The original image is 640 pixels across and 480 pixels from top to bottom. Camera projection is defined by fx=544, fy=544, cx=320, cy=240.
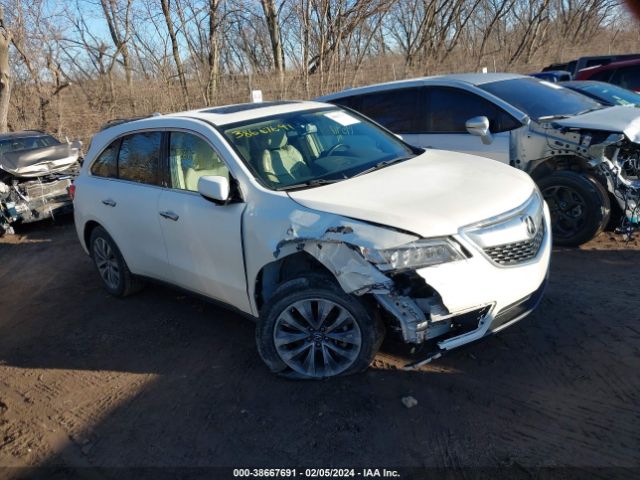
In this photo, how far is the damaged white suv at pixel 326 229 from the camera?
309cm

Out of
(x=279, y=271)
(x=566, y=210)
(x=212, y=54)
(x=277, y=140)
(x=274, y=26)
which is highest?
(x=274, y=26)

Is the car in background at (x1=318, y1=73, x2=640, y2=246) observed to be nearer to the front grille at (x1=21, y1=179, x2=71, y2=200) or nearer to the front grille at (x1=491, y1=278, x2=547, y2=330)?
the front grille at (x1=491, y1=278, x2=547, y2=330)

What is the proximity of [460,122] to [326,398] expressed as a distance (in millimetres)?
3996

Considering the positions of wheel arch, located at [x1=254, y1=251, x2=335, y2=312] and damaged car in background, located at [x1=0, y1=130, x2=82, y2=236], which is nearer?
wheel arch, located at [x1=254, y1=251, x2=335, y2=312]

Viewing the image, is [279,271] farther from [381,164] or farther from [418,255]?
[381,164]

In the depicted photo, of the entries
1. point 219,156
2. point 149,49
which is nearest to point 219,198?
point 219,156

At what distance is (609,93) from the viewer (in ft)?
24.3

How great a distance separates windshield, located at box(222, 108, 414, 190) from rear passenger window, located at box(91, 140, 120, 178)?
5.18 ft

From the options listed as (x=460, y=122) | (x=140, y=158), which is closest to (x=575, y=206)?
(x=460, y=122)

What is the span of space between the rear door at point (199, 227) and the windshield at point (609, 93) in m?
5.62

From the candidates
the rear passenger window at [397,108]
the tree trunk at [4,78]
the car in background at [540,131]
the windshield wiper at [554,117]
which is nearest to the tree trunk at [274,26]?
the tree trunk at [4,78]

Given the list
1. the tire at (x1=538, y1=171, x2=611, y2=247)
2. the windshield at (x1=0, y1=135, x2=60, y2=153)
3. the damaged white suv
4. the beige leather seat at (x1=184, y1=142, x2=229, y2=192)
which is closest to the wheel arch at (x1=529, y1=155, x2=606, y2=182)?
the tire at (x1=538, y1=171, x2=611, y2=247)

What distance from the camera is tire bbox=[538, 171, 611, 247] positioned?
17.2ft

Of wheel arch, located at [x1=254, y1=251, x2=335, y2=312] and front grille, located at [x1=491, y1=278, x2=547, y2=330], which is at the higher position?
wheel arch, located at [x1=254, y1=251, x2=335, y2=312]
